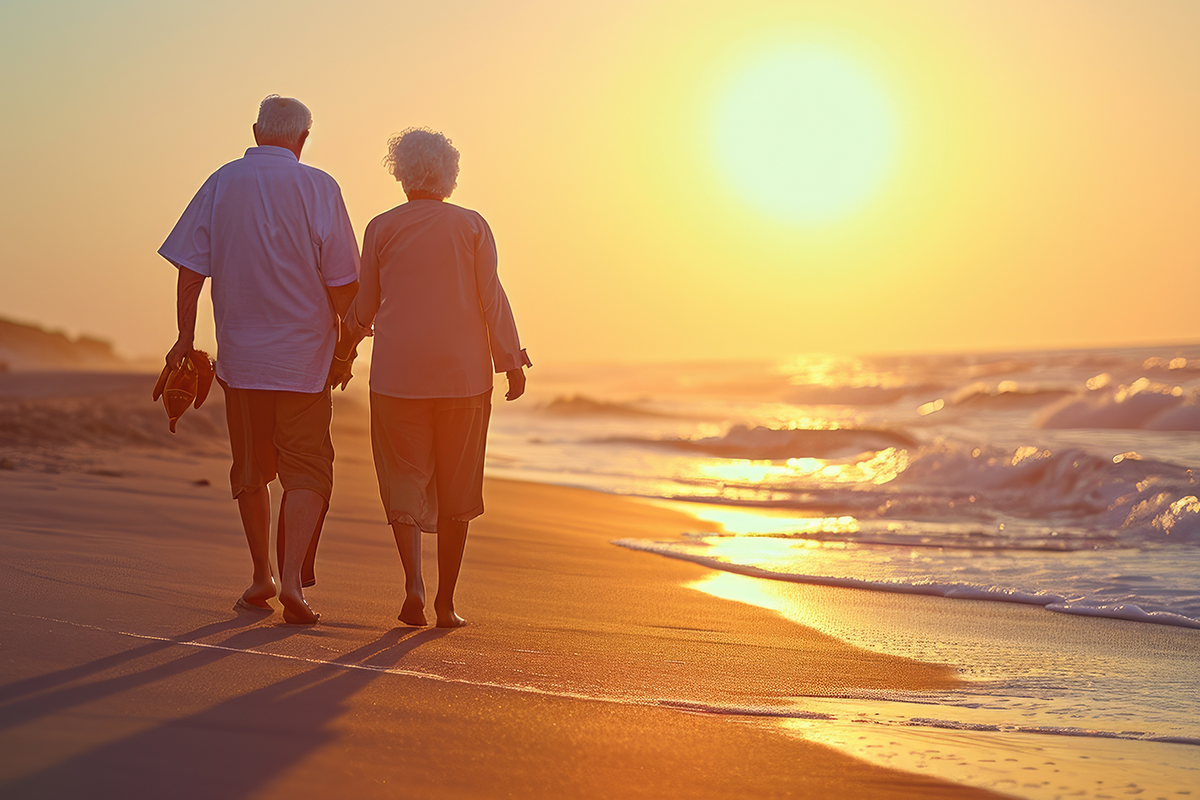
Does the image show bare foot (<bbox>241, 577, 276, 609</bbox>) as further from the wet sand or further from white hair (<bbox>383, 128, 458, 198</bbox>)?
white hair (<bbox>383, 128, 458, 198</bbox>)

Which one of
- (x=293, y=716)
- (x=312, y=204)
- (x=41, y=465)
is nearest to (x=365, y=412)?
(x=41, y=465)

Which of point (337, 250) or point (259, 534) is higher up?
point (337, 250)

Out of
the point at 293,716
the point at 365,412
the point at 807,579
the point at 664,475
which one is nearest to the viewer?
the point at 293,716

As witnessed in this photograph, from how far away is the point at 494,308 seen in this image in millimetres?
3498

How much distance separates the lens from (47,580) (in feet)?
11.0

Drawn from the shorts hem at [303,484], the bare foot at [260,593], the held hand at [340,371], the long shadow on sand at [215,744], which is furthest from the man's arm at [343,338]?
the long shadow on sand at [215,744]

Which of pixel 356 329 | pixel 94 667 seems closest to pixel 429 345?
pixel 356 329

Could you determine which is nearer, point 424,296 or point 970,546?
point 424,296

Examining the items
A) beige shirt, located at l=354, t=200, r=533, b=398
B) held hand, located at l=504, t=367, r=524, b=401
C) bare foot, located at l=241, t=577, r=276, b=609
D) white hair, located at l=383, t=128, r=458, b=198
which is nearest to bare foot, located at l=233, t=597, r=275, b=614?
bare foot, located at l=241, t=577, r=276, b=609

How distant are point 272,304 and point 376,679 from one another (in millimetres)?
1406

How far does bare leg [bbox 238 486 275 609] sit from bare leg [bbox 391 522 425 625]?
1.51 ft

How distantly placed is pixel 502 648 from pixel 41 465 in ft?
14.4

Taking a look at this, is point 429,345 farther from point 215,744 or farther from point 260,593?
point 215,744

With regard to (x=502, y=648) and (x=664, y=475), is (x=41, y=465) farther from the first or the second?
(x=664, y=475)
